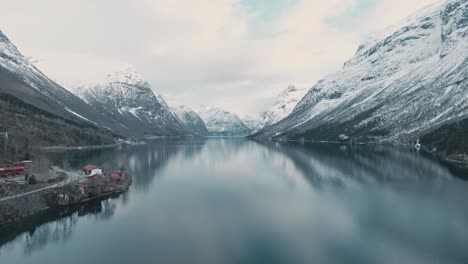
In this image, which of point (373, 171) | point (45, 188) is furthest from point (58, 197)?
point (373, 171)

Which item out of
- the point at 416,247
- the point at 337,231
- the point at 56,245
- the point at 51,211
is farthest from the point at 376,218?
the point at 51,211

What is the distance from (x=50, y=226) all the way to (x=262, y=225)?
3465 centimetres

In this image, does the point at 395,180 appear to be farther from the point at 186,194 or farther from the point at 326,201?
the point at 186,194

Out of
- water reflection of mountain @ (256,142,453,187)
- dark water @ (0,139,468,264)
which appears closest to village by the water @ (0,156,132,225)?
dark water @ (0,139,468,264)

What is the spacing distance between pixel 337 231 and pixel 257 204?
2330 centimetres

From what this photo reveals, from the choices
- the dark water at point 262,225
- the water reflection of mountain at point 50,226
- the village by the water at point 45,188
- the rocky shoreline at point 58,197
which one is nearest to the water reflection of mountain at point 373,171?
the dark water at point 262,225

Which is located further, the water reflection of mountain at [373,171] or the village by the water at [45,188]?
the water reflection of mountain at [373,171]

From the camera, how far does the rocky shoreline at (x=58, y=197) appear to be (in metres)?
63.9

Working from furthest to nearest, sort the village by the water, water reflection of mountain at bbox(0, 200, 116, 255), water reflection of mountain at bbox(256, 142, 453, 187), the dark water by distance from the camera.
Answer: water reflection of mountain at bbox(256, 142, 453, 187) < the village by the water < water reflection of mountain at bbox(0, 200, 116, 255) < the dark water

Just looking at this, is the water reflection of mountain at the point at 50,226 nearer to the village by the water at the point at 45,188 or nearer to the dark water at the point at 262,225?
the dark water at the point at 262,225

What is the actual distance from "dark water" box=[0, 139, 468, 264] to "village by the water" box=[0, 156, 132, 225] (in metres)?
3.35

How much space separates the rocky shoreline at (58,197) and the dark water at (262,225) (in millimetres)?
2752

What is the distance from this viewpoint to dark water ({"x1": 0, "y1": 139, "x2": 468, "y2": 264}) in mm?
48750

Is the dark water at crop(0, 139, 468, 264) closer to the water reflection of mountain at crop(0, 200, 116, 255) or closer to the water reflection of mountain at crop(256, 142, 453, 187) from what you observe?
the water reflection of mountain at crop(0, 200, 116, 255)
